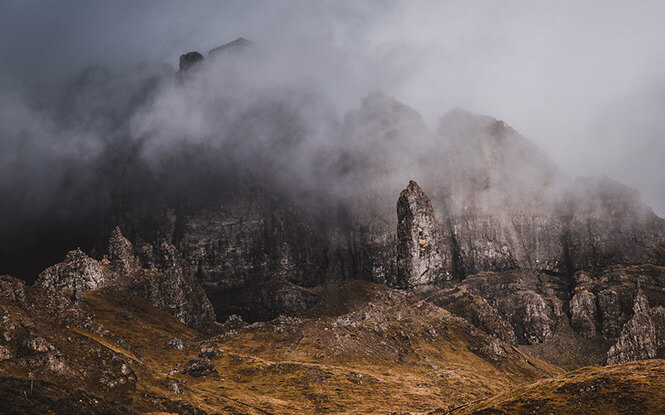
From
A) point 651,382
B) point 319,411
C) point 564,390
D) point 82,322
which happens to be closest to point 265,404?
point 319,411

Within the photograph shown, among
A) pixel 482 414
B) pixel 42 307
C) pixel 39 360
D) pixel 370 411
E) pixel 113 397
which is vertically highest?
pixel 42 307

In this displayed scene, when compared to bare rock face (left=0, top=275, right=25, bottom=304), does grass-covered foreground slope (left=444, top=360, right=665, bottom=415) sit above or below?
below

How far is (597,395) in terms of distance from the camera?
9331 centimetres

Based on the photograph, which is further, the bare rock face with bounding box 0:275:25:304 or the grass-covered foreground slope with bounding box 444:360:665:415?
the bare rock face with bounding box 0:275:25:304

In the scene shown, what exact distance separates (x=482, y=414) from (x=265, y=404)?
83233 mm

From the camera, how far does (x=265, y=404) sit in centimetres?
16025

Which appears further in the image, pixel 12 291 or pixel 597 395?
pixel 12 291

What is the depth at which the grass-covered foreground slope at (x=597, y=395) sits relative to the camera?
8762 cm

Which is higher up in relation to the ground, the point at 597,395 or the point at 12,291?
the point at 12,291

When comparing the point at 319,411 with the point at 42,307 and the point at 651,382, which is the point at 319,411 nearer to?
the point at 42,307

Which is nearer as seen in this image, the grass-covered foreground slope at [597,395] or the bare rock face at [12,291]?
the grass-covered foreground slope at [597,395]

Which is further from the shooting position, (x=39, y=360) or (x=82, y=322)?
(x=82, y=322)

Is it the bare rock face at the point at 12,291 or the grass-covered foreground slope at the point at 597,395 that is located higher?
the bare rock face at the point at 12,291

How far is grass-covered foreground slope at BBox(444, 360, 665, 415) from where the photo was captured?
8762 cm
